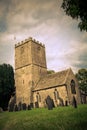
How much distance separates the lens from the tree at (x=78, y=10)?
392 inches

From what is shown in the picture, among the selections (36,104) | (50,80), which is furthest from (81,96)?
(36,104)

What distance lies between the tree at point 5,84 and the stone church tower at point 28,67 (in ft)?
12.5

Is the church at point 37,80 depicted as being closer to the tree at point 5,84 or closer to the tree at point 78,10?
the tree at point 5,84

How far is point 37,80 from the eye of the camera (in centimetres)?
4006

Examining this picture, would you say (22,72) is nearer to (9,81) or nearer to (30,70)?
(30,70)

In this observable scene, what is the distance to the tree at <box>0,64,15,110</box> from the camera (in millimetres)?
42844

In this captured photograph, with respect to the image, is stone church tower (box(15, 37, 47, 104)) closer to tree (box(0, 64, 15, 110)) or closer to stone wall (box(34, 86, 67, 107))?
stone wall (box(34, 86, 67, 107))

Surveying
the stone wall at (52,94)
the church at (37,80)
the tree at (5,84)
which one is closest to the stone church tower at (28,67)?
the church at (37,80)

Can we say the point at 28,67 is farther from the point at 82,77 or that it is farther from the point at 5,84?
the point at 82,77

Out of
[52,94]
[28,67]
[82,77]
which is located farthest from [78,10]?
[82,77]

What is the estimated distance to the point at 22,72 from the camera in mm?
40938

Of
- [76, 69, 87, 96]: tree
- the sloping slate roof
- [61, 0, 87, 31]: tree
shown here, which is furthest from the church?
[61, 0, 87, 31]: tree

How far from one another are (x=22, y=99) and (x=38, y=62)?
9412 mm

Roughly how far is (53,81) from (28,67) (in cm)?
732
